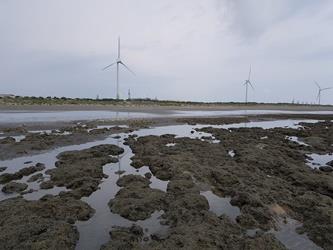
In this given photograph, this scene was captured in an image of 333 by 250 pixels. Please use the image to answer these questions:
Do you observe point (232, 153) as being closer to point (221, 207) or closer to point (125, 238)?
point (221, 207)

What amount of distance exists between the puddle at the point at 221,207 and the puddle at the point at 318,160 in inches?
271

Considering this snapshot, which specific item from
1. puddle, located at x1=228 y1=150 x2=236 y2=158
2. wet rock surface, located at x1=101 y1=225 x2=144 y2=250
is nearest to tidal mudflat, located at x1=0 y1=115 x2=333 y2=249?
wet rock surface, located at x1=101 y1=225 x2=144 y2=250

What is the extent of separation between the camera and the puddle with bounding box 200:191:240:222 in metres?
9.16

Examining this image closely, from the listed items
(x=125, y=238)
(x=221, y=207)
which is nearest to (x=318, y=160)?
(x=221, y=207)

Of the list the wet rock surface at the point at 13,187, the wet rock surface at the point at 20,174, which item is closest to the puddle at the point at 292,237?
the wet rock surface at the point at 13,187

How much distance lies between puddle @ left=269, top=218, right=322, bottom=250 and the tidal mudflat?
0.02 meters

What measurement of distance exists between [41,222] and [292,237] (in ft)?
18.6

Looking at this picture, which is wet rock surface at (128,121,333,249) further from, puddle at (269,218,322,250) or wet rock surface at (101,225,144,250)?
wet rock surface at (101,225,144,250)

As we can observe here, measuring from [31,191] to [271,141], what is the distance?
16.2 metres

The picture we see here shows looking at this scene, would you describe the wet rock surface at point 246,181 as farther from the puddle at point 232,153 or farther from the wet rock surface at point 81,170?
the wet rock surface at point 81,170

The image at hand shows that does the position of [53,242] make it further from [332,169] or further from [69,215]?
[332,169]

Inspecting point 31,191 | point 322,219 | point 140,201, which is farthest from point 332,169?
point 31,191

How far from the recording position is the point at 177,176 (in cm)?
1221

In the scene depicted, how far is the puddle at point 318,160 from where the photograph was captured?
15848 millimetres
